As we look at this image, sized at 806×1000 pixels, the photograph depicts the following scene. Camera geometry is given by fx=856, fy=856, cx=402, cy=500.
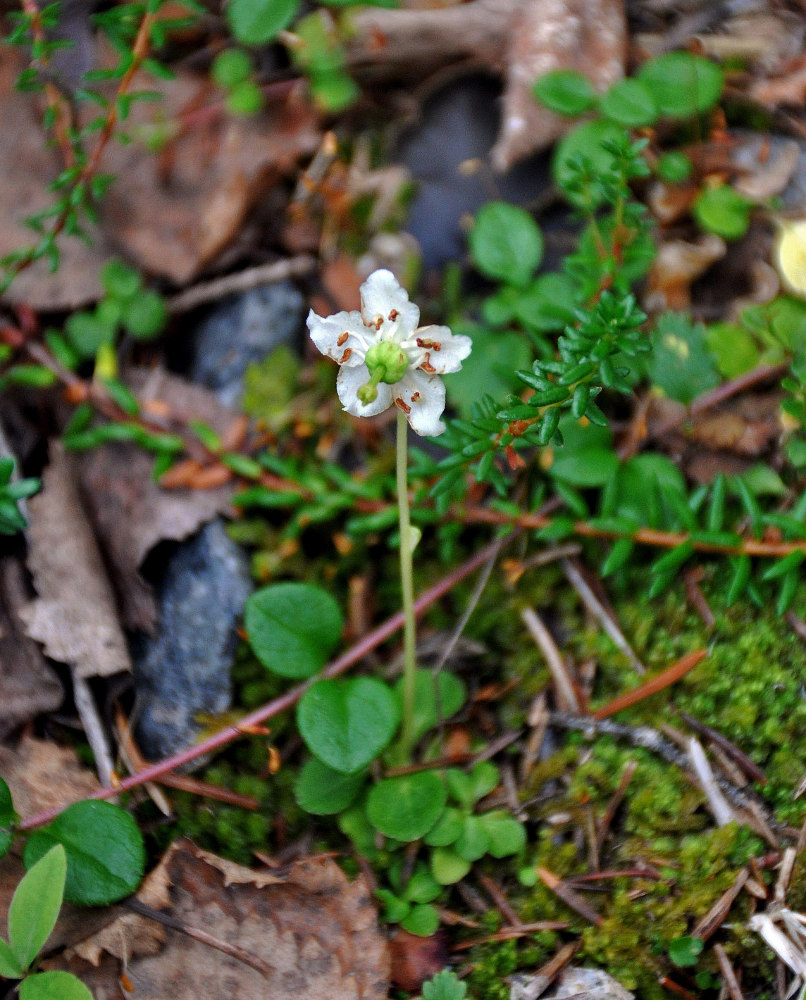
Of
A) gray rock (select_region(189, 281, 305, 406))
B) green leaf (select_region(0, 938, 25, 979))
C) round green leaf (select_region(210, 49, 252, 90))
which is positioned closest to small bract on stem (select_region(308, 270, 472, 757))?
gray rock (select_region(189, 281, 305, 406))

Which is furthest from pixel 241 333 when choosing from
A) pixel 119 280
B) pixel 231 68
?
pixel 231 68

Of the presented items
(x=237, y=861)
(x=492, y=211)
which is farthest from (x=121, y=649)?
(x=492, y=211)

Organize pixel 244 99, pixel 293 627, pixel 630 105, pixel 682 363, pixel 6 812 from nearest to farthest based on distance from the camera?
pixel 6 812
pixel 293 627
pixel 682 363
pixel 630 105
pixel 244 99

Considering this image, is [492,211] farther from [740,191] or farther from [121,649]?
[121,649]

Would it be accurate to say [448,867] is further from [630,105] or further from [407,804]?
[630,105]

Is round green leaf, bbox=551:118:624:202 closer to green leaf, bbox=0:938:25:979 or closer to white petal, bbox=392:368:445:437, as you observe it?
white petal, bbox=392:368:445:437

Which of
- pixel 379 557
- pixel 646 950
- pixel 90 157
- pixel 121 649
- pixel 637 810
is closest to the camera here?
pixel 646 950
